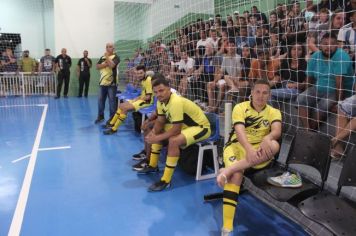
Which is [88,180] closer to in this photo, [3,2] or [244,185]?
[244,185]

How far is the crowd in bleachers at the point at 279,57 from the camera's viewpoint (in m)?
3.58

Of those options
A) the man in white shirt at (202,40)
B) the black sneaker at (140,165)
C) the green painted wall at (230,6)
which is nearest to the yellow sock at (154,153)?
the black sneaker at (140,165)

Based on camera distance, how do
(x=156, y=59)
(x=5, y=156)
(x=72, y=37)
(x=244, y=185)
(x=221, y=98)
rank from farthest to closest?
1. (x=72, y=37)
2. (x=156, y=59)
3. (x=221, y=98)
4. (x=5, y=156)
5. (x=244, y=185)

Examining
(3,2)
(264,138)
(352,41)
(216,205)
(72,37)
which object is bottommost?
(216,205)

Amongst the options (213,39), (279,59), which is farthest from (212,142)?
(213,39)

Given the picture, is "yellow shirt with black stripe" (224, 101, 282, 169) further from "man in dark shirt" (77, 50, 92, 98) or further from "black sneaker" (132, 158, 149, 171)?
"man in dark shirt" (77, 50, 92, 98)

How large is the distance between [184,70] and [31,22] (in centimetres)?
886

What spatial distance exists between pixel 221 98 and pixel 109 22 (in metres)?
7.99

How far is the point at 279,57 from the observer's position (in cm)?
434

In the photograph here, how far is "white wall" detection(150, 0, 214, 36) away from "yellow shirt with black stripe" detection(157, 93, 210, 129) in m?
3.11

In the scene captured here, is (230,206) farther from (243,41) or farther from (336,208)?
(243,41)

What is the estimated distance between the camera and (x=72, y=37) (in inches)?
455

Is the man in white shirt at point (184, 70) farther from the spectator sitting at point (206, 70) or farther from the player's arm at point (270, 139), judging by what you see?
the player's arm at point (270, 139)

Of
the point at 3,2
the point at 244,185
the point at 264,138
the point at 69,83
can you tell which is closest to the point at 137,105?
the point at 244,185
